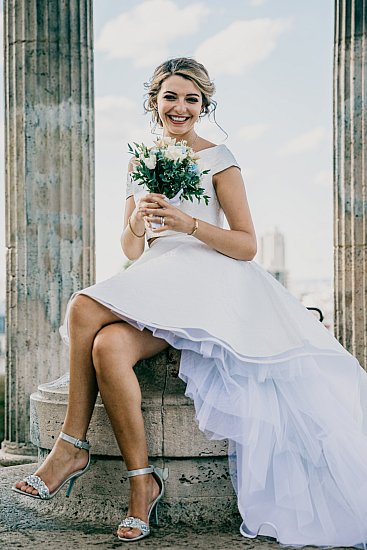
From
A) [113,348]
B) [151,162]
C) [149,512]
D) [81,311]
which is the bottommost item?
[149,512]

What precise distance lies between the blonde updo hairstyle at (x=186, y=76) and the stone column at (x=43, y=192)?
355 centimetres

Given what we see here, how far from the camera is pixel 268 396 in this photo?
3.52 m

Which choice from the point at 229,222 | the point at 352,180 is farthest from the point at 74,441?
the point at 352,180

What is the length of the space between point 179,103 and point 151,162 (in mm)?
467

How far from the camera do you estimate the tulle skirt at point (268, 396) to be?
3393 millimetres

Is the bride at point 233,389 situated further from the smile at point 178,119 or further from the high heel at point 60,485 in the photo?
the smile at point 178,119

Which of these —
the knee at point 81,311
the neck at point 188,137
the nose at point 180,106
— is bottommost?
the knee at point 81,311

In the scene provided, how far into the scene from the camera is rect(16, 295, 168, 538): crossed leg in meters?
3.38

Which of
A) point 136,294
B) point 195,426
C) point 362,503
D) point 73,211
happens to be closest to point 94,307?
point 136,294

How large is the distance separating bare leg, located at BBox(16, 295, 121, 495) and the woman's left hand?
1.60ft

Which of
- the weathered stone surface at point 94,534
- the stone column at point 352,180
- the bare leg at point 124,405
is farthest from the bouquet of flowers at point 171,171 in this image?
the stone column at point 352,180

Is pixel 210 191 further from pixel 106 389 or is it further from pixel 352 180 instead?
pixel 352 180

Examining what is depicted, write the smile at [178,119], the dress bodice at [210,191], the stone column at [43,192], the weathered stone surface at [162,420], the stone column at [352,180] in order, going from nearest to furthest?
1. the weathered stone surface at [162,420]
2. the dress bodice at [210,191]
3. the smile at [178,119]
4. the stone column at [43,192]
5. the stone column at [352,180]

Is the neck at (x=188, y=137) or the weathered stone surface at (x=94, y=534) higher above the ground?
the neck at (x=188, y=137)
